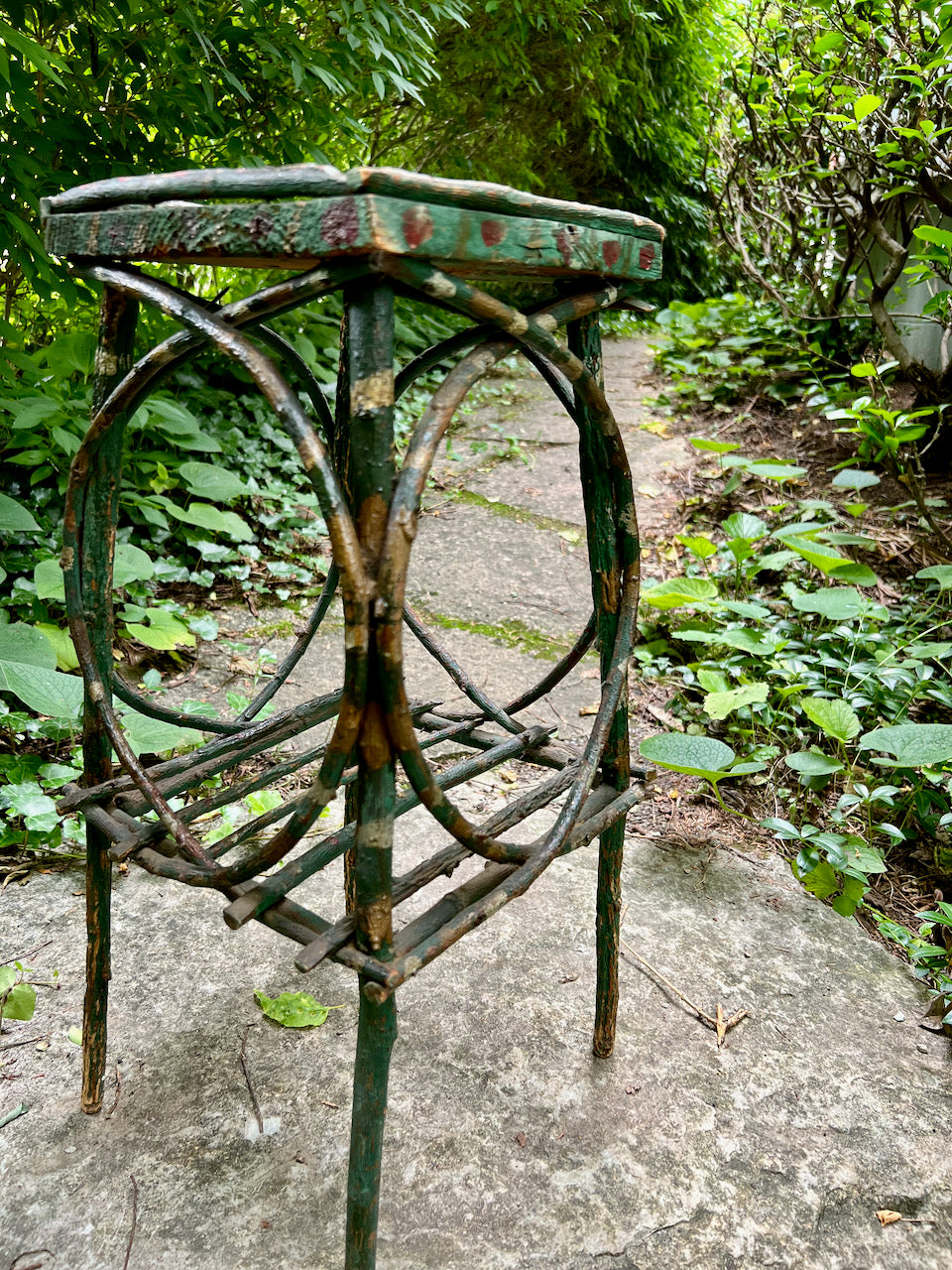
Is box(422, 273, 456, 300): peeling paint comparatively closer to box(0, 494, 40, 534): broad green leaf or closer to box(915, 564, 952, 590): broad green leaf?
box(0, 494, 40, 534): broad green leaf


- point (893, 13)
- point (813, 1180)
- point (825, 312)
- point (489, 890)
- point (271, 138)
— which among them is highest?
point (893, 13)

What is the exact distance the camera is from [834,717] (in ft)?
5.67

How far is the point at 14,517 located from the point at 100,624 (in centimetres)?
105

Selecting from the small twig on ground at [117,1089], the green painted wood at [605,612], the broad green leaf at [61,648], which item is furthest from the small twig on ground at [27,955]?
the green painted wood at [605,612]

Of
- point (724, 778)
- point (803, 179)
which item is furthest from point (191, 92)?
point (803, 179)

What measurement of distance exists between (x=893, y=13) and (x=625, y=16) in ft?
9.74

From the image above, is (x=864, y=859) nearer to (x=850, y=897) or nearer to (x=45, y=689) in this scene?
(x=850, y=897)

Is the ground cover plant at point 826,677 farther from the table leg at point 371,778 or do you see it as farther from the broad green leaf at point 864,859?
the table leg at point 371,778

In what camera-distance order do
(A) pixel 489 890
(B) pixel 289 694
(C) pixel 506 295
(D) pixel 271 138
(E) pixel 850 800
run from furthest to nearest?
(C) pixel 506 295 < (D) pixel 271 138 < (B) pixel 289 694 < (E) pixel 850 800 < (A) pixel 489 890

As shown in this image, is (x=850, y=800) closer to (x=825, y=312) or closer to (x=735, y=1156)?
(x=735, y=1156)

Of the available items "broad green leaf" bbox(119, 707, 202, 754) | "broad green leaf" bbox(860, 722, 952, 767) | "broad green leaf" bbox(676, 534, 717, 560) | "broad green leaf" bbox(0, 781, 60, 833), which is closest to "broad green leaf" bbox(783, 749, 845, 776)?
"broad green leaf" bbox(860, 722, 952, 767)

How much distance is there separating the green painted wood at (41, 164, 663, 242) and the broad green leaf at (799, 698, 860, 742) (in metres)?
1.10

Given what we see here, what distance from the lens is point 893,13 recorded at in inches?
101

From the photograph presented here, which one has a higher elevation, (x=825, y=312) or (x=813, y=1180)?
(x=825, y=312)
